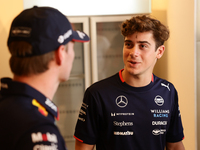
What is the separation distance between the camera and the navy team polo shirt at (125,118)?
4.55 ft

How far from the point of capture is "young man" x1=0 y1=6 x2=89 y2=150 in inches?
25.3

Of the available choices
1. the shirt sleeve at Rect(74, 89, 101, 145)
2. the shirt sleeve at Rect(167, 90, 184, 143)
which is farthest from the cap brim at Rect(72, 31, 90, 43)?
the shirt sleeve at Rect(167, 90, 184, 143)

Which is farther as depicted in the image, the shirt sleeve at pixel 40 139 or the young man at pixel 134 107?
the young man at pixel 134 107

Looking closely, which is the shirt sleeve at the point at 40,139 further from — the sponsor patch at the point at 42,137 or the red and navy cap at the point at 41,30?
the red and navy cap at the point at 41,30

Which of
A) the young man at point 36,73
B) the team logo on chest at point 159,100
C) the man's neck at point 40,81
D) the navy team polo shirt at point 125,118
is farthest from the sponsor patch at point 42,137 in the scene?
the team logo on chest at point 159,100

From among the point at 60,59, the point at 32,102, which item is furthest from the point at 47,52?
the point at 32,102

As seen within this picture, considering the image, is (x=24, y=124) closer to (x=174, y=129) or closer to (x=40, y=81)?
(x=40, y=81)

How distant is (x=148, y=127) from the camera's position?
4.62 feet

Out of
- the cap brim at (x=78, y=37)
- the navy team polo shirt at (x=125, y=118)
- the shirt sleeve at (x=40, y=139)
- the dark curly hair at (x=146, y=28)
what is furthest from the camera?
the dark curly hair at (x=146, y=28)

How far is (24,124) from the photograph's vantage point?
0.63 meters

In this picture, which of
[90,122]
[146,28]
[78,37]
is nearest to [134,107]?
[90,122]

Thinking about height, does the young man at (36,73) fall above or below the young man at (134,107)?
above

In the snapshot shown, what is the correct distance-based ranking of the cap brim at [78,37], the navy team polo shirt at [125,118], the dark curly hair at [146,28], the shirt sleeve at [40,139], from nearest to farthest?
the shirt sleeve at [40,139]
the cap brim at [78,37]
the navy team polo shirt at [125,118]
the dark curly hair at [146,28]

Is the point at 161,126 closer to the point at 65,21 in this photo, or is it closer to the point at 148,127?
the point at 148,127
